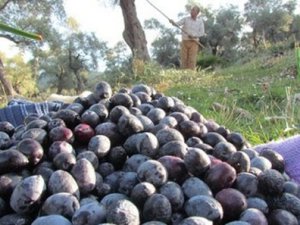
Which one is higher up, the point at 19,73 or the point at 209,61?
the point at 19,73

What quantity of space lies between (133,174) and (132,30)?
12.0m

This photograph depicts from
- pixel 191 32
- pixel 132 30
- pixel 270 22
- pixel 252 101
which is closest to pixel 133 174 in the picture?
pixel 252 101

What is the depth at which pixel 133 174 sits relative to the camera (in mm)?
795

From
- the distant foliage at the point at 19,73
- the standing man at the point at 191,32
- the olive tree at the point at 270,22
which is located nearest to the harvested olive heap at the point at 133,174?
the standing man at the point at 191,32

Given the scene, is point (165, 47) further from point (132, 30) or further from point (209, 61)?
point (132, 30)

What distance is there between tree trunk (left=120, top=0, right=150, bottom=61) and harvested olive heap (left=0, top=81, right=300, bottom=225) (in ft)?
36.6

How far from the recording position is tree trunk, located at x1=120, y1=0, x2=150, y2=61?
484 inches

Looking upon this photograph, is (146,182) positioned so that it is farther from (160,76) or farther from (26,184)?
(160,76)

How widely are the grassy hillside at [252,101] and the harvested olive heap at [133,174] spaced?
2.69 ft

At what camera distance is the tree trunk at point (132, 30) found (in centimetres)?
1230

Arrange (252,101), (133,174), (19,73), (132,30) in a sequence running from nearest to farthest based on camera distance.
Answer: (133,174)
(252,101)
(132,30)
(19,73)

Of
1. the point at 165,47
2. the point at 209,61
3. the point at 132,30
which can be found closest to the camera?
the point at 132,30

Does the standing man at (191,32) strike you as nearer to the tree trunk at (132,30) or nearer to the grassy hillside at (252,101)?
the grassy hillside at (252,101)

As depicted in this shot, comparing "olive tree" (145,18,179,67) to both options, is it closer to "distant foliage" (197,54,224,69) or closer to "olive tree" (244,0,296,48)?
"olive tree" (244,0,296,48)
